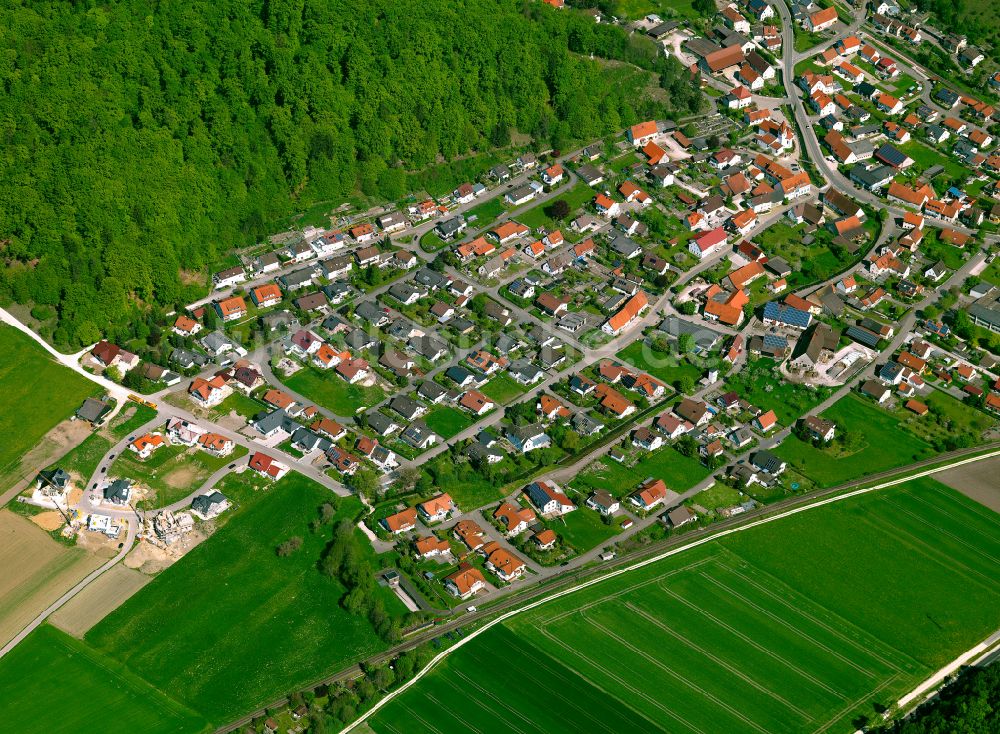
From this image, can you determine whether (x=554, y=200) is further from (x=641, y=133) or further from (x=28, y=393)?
(x=28, y=393)

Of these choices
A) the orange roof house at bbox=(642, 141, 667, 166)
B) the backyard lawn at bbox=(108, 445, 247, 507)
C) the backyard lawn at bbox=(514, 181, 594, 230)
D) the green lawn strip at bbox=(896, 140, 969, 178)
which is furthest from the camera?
the green lawn strip at bbox=(896, 140, 969, 178)

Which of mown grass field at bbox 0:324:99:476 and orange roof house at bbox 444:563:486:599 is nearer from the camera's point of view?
orange roof house at bbox 444:563:486:599

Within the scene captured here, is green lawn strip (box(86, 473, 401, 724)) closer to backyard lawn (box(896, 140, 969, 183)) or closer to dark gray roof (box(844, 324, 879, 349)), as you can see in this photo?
dark gray roof (box(844, 324, 879, 349))

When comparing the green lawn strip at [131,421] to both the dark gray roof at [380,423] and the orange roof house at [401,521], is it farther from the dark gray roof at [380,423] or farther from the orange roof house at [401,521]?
the orange roof house at [401,521]

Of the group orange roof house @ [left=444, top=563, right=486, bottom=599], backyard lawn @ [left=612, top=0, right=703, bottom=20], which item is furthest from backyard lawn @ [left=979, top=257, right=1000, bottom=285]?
orange roof house @ [left=444, top=563, right=486, bottom=599]

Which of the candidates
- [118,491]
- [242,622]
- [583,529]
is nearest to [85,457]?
[118,491]

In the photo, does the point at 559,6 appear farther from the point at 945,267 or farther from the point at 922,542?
the point at 922,542
